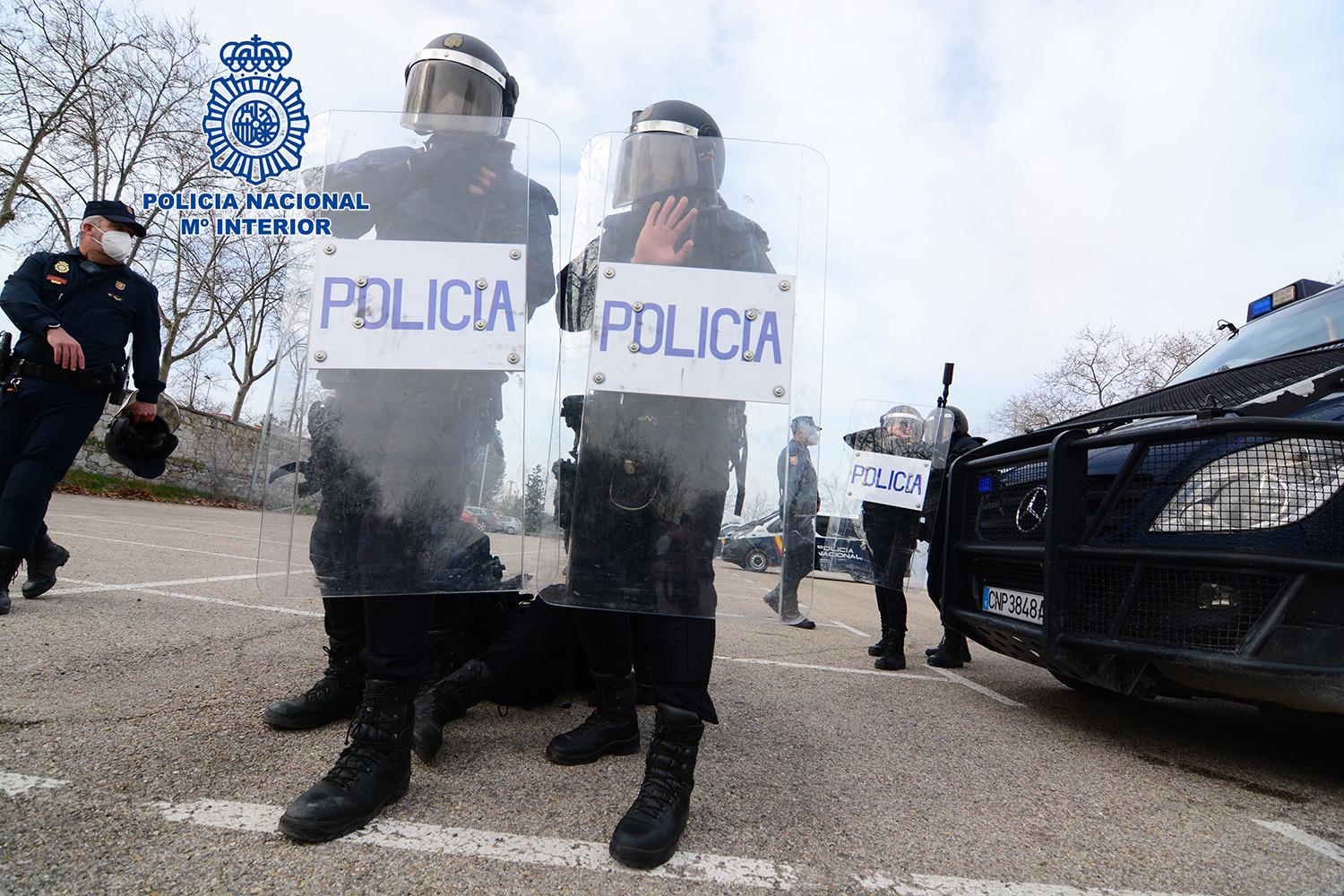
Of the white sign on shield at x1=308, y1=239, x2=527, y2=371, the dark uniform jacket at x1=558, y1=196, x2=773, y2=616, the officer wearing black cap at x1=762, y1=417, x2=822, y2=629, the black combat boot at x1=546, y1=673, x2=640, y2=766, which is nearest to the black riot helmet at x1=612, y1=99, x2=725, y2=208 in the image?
the dark uniform jacket at x1=558, y1=196, x2=773, y2=616

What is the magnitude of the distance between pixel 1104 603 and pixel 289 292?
277 cm

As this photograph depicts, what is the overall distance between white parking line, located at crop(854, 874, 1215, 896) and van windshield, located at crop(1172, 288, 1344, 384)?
288 cm

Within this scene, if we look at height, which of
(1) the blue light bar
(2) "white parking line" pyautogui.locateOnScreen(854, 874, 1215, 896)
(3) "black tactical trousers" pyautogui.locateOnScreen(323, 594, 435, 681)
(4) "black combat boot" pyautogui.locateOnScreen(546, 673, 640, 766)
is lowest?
(2) "white parking line" pyautogui.locateOnScreen(854, 874, 1215, 896)

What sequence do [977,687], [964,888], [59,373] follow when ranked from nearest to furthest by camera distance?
[964,888] < [59,373] < [977,687]

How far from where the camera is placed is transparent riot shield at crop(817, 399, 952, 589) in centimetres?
470

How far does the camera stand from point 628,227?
77.1 inches

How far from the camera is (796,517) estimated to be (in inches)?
81.5

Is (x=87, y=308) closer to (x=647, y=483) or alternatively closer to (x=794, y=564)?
(x=647, y=483)

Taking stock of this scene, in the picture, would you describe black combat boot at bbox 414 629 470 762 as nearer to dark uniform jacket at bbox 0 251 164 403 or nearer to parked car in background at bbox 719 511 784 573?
parked car in background at bbox 719 511 784 573

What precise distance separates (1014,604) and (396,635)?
2397 mm

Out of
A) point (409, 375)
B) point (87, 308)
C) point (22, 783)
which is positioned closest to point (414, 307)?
point (409, 375)

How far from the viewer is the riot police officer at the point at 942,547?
4129 mm

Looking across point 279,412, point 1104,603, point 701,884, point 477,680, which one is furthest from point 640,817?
point 1104,603

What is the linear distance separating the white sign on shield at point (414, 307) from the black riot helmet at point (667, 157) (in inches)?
17.2
